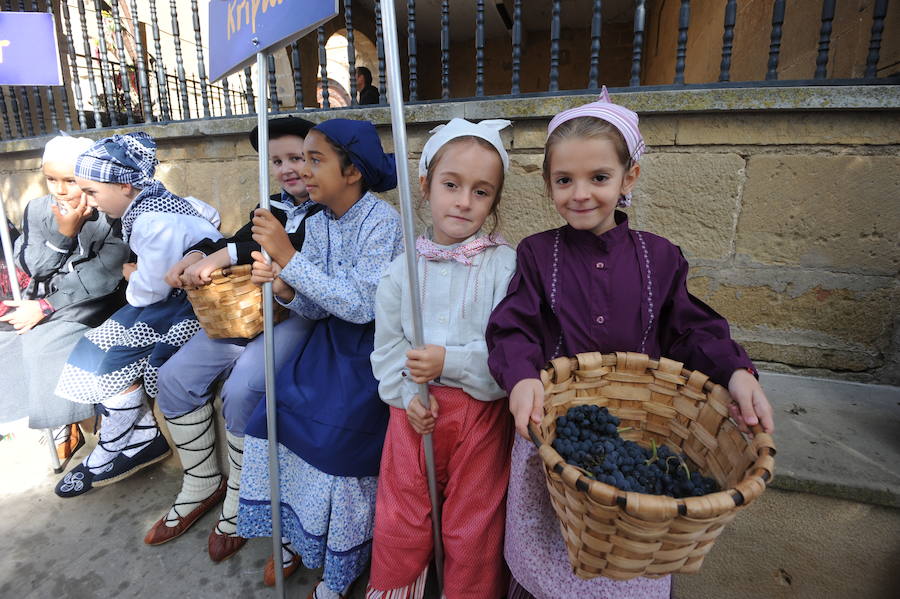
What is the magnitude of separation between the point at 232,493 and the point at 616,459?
5.48ft

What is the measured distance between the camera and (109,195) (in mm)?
2176

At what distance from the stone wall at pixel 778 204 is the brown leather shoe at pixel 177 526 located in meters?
2.09

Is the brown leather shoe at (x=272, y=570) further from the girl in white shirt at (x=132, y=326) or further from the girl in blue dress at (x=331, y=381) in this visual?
the girl in white shirt at (x=132, y=326)

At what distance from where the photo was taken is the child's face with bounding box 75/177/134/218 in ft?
7.00

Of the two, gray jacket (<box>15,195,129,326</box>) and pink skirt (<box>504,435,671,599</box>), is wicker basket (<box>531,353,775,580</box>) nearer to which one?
pink skirt (<box>504,435,671,599</box>)

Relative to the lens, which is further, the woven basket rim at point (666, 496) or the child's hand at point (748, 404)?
the child's hand at point (748, 404)

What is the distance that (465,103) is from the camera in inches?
93.5

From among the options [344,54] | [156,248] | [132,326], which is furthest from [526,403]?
[344,54]

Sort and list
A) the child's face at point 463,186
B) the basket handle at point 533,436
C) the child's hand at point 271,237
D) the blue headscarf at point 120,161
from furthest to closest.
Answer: the blue headscarf at point 120,161
the child's hand at point 271,237
the child's face at point 463,186
the basket handle at point 533,436

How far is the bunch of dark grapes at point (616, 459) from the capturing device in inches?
37.4

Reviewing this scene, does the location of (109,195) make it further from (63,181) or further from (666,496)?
(666,496)

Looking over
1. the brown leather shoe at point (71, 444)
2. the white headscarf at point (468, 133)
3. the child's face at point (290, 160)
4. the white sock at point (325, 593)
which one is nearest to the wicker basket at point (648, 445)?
the white headscarf at point (468, 133)

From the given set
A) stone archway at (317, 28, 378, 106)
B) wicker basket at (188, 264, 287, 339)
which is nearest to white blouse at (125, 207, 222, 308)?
wicker basket at (188, 264, 287, 339)

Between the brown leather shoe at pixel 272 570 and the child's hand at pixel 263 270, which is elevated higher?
the child's hand at pixel 263 270
